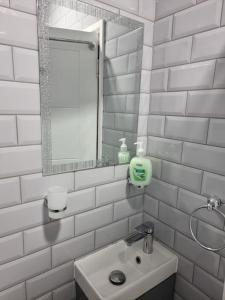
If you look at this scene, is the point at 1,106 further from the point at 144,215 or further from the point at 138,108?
the point at 144,215

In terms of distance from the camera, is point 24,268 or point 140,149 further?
point 140,149

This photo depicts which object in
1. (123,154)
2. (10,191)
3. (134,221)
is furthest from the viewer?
(134,221)

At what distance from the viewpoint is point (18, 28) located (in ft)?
2.35

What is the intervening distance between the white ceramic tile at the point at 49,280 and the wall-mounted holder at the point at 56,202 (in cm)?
30

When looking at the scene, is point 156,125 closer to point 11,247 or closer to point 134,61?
point 134,61

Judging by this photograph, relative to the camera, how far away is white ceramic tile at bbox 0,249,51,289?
2.76 feet

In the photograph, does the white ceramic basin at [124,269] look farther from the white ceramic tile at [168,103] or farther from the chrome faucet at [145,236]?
the white ceramic tile at [168,103]

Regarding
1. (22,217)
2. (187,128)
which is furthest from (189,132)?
(22,217)

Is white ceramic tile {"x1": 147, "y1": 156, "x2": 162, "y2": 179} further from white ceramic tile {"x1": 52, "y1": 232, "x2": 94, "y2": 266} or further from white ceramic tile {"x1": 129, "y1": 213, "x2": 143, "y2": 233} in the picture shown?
white ceramic tile {"x1": 52, "y1": 232, "x2": 94, "y2": 266}

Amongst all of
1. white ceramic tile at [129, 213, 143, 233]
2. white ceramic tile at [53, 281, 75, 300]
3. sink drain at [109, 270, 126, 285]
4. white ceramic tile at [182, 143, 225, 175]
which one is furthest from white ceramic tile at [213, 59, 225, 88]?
white ceramic tile at [53, 281, 75, 300]

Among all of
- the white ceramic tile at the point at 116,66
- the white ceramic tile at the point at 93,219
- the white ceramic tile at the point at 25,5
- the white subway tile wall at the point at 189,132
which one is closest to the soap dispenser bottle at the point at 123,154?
the white subway tile wall at the point at 189,132

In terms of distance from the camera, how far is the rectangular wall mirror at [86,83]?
836 mm

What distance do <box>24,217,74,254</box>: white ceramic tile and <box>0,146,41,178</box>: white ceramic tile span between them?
25cm

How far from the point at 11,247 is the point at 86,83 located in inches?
29.8
